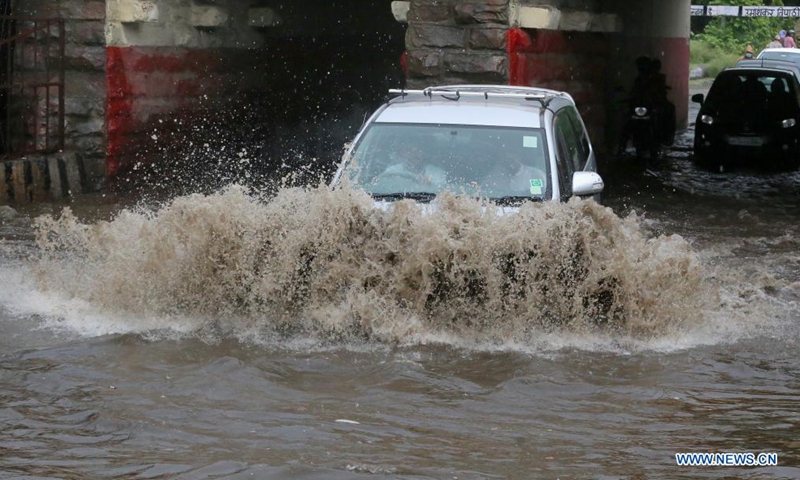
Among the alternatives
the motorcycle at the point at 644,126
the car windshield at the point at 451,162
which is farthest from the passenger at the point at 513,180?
the motorcycle at the point at 644,126

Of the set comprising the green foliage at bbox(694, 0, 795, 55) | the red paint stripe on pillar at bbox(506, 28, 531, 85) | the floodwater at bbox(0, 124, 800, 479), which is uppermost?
the green foliage at bbox(694, 0, 795, 55)

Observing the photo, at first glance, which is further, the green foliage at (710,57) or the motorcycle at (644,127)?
the green foliage at (710,57)

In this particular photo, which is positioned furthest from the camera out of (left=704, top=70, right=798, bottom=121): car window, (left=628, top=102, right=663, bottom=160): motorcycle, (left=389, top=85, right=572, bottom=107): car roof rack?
(left=628, top=102, right=663, bottom=160): motorcycle

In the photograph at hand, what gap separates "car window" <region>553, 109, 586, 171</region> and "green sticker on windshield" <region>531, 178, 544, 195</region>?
65 cm

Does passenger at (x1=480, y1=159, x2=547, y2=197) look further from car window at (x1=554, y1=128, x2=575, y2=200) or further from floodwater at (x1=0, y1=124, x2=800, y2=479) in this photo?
floodwater at (x1=0, y1=124, x2=800, y2=479)

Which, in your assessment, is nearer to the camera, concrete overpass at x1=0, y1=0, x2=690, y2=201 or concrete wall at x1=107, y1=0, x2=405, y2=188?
concrete overpass at x1=0, y1=0, x2=690, y2=201

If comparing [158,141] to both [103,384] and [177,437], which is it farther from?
[177,437]

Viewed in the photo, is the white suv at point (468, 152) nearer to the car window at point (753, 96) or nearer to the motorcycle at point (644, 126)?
the motorcycle at point (644, 126)

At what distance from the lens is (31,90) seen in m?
14.9

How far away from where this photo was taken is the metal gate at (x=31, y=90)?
578 inches

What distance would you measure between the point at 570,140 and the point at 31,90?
7751 mm

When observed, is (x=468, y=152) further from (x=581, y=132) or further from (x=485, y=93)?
(x=581, y=132)

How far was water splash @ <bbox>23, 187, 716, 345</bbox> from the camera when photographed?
7.87m

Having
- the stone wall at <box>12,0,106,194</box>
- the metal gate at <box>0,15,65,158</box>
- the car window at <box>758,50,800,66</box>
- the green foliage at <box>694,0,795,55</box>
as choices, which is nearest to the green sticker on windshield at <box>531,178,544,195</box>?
the stone wall at <box>12,0,106,194</box>
